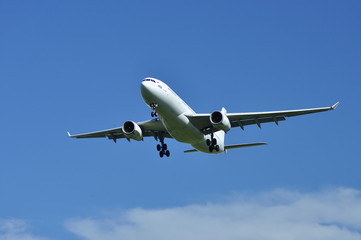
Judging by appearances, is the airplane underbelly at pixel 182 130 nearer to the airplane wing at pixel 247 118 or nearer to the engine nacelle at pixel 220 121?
the airplane wing at pixel 247 118

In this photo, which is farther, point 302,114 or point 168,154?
point 168,154

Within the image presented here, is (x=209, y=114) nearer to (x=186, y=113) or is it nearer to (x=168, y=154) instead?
(x=186, y=113)

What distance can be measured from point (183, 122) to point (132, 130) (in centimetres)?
429

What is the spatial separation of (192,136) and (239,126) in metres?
3.85

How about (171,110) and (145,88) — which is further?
(171,110)

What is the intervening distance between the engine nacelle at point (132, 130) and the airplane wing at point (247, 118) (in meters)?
3.99

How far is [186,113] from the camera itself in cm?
4559

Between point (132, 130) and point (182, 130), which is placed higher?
point (132, 130)

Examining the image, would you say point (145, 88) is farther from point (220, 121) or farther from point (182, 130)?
point (220, 121)

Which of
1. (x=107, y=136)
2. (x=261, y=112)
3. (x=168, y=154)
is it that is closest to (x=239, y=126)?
(x=261, y=112)

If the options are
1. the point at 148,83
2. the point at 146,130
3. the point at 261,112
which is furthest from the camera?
the point at 146,130

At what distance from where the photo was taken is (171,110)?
4419cm

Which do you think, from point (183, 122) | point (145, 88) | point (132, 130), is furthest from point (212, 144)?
point (145, 88)

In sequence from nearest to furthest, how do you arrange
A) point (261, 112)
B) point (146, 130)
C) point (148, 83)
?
1. point (148, 83)
2. point (261, 112)
3. point (146, 130)
